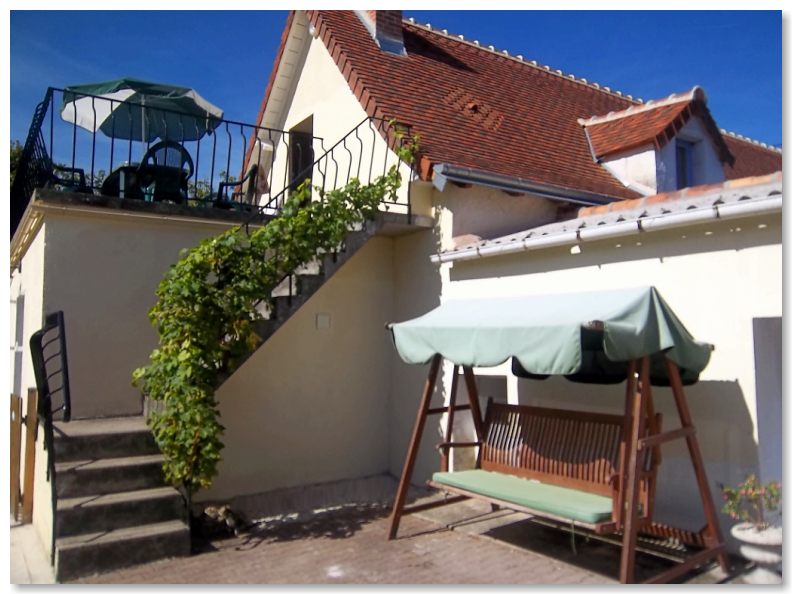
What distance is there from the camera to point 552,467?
5.84m

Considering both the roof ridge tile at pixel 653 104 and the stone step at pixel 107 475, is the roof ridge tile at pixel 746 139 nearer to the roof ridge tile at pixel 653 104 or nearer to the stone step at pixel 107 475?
the roof ridge tile at pixel 653 104

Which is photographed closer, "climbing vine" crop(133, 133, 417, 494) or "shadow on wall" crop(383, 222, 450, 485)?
"climbing vine" crop(133, 133, 417, 494)

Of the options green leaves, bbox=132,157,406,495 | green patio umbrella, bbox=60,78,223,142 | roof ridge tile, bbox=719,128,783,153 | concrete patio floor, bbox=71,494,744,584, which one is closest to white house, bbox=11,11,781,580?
concrete patio floor, bbox=71,494,744,584

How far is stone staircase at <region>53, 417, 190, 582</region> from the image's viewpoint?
527cm

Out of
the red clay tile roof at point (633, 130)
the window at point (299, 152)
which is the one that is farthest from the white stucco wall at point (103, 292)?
the red clay tile roof at point (633, 130)

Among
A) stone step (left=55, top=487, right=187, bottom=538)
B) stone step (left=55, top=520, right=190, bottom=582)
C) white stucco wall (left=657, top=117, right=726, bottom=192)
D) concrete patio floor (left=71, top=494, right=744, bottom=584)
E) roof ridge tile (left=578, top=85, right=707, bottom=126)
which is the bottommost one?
concrete patio floor (left=71, top=494, right=744, bottom=584)

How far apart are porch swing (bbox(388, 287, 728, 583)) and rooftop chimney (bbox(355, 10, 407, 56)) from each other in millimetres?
5828

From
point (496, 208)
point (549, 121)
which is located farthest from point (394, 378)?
point (549, 121)

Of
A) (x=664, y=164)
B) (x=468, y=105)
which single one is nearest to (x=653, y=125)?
(x=664, y=164)

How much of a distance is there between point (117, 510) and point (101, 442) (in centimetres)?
83

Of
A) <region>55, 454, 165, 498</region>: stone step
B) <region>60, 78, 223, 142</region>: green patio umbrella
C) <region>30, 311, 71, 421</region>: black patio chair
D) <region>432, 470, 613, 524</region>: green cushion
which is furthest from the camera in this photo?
<region>60, 78, 223, 142</region>: green patio umbrella

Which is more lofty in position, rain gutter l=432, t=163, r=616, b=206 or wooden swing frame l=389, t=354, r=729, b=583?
rain gutter l=432, t=163, r=616, b=206

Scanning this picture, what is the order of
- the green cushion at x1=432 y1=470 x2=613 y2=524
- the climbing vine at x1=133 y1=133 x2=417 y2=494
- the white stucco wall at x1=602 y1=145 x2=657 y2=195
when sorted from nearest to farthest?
the green cushion at x1=432 y1=470 x2=613 y2=524 < the climbing vine at x1=133 y1=133 x2=417 y2=494 < the white stucco wall at x1=602 y1=145 x2=657 y2=195

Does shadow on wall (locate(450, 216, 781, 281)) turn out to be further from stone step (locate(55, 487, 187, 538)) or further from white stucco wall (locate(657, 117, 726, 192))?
white stucco wall (locate(657, 117, 726, 192))
